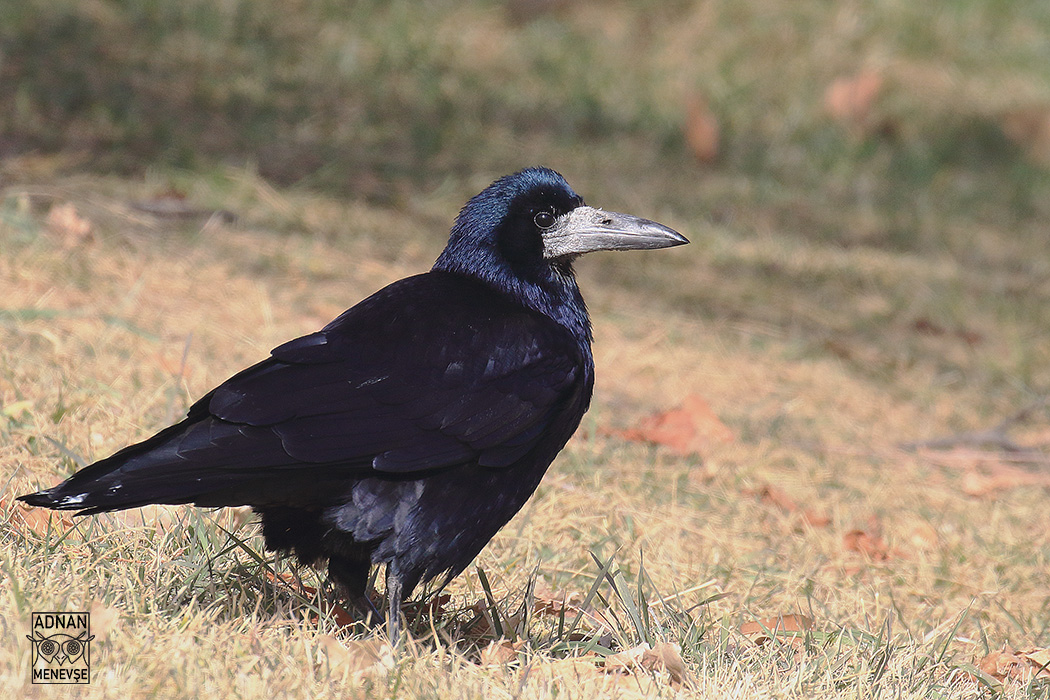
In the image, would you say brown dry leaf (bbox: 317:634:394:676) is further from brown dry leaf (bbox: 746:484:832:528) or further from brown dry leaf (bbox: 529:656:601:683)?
brown dry leaf (bbox: 746:484:832:528)

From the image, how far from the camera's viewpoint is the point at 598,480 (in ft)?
13.5

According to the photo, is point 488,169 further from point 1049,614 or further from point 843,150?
point 1049,614

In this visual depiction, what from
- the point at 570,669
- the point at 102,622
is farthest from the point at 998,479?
the point at 102,622

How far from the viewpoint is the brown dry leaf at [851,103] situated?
9.16 metres

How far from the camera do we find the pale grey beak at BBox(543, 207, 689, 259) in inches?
130

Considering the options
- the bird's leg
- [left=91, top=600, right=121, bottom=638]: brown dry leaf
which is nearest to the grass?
[left=91, top=600, right=121, bottom=638]: brown dry leaf

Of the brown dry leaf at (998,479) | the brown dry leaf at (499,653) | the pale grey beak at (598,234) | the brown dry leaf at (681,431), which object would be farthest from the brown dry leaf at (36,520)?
the brown dry leaf at (998,479)

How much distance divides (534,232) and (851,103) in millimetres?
6461

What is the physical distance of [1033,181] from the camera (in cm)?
905

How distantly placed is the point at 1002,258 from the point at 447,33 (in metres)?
3.98

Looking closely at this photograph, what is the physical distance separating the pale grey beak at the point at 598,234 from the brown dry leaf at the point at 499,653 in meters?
1.02

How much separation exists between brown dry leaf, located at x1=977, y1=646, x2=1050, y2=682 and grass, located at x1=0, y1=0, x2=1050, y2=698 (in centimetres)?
8

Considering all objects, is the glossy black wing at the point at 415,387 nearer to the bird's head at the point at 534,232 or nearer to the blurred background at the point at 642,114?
the bird's head at the point at 534,232

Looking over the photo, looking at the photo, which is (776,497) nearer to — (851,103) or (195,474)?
(195,474)
